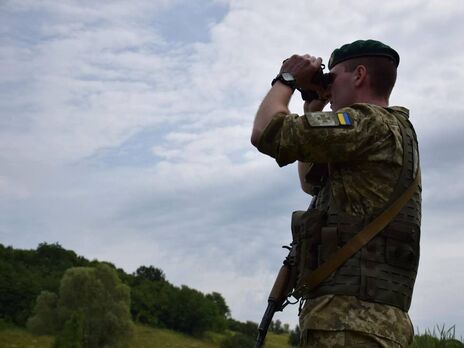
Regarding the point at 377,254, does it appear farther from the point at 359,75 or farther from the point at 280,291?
the point at 359,75

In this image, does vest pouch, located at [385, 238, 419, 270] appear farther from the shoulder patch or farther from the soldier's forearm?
the soldier's forearm

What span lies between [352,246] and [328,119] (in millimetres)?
684

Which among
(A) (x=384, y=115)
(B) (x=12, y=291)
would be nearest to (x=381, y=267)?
(A) (x=384, y=115)

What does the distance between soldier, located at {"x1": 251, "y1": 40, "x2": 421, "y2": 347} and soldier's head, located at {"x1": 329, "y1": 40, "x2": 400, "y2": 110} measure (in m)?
0.04

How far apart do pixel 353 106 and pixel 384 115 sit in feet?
0.62

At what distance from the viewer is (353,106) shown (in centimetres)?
379

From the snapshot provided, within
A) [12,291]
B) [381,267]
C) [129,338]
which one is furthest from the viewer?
[12,291]

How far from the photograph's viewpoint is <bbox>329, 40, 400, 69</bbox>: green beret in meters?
4.06

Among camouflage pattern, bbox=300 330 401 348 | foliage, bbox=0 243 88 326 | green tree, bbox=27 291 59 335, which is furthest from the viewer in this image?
foliage, bbox=0 243 88 326

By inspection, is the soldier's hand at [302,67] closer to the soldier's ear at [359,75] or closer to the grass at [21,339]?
the soldier's ear at [359,75]

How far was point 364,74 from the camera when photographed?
404cm

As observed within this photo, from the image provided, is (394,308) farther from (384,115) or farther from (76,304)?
(76,304)

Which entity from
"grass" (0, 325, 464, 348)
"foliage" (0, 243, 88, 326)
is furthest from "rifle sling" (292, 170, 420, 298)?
"foliage" (0, 243, 88, 326)

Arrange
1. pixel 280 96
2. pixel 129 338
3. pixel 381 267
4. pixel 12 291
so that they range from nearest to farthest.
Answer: pixel 381 267 < pixel 280 96 < pixel 129 338 < pixel 12 291
